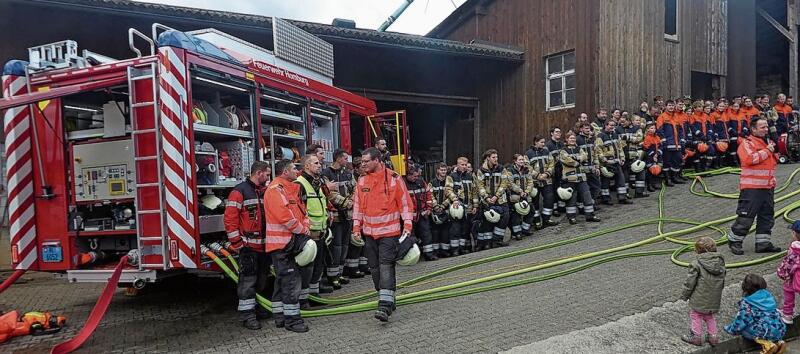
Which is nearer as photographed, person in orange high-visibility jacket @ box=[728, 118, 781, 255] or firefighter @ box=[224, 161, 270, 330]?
firefighter @ box=[224, 161, 270, 330]

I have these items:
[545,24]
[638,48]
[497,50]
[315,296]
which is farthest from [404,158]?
[638,48]

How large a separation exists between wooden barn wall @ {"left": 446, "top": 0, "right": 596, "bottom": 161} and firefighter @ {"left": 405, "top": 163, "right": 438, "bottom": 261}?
19.6 ft

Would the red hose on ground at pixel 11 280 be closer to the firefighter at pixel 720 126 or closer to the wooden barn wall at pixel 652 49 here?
the wooden barn wall at pixel 652 49

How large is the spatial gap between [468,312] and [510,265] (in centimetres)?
203

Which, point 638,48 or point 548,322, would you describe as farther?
point 638,48

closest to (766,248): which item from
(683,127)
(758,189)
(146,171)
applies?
(758,189)

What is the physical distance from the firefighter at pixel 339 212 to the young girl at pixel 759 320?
3.97 meters

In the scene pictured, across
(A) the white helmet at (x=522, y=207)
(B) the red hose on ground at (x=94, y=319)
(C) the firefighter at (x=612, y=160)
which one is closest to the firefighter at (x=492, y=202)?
(A) the white helmet at (x=522, y=207)

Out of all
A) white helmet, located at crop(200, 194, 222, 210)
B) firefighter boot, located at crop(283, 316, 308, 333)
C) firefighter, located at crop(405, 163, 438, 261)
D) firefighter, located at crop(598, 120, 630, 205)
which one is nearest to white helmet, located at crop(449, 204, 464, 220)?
firefighter, located at crop(405, 163, 438, 261)

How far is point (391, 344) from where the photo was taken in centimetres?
424

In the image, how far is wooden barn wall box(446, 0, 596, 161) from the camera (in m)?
12.2

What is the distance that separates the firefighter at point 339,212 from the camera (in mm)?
6352

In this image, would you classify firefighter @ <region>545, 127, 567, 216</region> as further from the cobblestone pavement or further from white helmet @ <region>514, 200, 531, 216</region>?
the cobblestone pavement

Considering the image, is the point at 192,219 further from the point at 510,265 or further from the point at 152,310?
the point at 510,265
